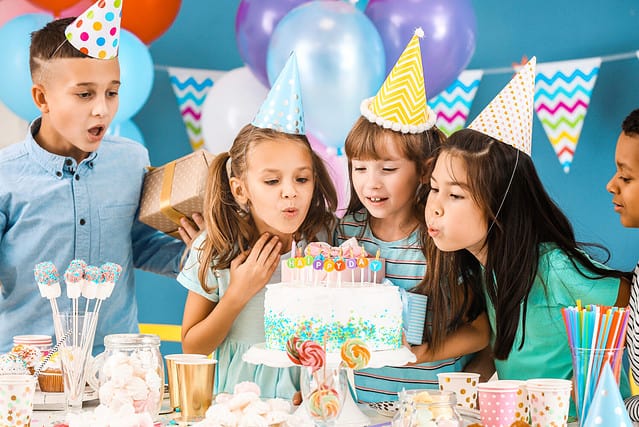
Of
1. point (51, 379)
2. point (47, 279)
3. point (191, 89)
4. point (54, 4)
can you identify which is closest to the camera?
point (47, 279)

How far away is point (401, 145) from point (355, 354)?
2.70ft

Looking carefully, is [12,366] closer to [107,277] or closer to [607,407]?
[107,277]

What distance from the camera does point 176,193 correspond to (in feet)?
8.03

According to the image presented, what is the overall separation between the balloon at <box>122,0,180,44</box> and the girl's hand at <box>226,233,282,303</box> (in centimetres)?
185

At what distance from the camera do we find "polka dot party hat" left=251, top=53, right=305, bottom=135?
2182mm

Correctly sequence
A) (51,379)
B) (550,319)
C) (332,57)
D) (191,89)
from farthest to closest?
(191,89) → (332,57) → (550,319) → (51,379)

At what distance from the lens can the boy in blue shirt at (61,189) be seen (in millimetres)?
2455

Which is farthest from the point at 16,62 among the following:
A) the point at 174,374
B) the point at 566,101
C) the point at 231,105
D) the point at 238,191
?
the point at 566,101

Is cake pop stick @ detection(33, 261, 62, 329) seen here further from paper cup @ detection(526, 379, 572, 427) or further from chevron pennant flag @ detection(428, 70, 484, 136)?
chevron pennant flag @ detection(428, 70, 484, 136)

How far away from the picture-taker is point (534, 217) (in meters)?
2.13

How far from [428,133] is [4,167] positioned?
4.04 ft

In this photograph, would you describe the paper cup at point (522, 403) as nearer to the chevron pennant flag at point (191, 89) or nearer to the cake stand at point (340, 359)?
the cake stand at point (340, 359)

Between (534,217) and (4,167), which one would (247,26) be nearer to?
(4,167)

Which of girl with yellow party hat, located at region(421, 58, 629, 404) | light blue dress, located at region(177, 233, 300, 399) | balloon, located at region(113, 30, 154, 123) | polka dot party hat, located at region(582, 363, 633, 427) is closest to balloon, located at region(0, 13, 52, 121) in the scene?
balloon, located at region(113, 30, 154, 123)
